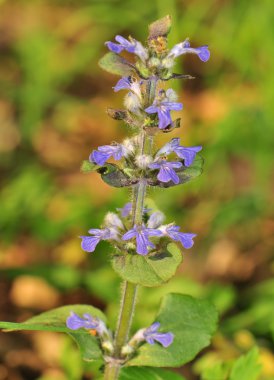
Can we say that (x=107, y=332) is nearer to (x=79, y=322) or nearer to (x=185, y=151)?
(x=79, y=322)

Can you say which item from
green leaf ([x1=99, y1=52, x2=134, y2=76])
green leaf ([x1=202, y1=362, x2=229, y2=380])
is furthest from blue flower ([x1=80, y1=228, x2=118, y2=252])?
green leaf ([x1=202, y1=362, x2=229, y2=380])

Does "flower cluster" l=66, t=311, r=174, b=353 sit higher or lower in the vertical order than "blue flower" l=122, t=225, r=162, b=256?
lower

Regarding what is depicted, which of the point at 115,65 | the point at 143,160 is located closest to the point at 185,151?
the point at 143,160

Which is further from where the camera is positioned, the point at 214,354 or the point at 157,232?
the point at 214,354

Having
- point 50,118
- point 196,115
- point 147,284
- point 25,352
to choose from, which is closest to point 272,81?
point 196,115

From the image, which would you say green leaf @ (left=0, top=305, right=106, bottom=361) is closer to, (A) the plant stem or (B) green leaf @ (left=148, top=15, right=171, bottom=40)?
(A) the plant stem

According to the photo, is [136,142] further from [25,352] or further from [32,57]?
[32,57]
